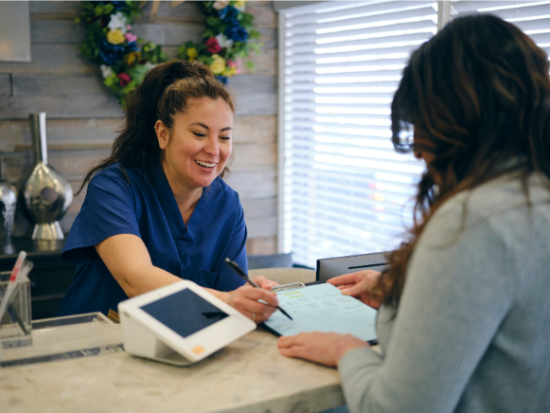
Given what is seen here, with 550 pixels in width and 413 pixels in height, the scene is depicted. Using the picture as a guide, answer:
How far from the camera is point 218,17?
121 inches

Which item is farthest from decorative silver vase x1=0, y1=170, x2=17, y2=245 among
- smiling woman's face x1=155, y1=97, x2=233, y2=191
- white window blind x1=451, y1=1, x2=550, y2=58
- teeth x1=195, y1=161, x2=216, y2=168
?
white window blind x1=451, y1=1, x2=550, y2=58

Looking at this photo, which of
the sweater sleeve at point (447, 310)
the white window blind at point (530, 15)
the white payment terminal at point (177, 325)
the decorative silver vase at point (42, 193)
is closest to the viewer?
the sweater sleeve at point (447, 310)

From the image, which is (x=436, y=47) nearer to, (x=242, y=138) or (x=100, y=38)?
(x=100, y=38)

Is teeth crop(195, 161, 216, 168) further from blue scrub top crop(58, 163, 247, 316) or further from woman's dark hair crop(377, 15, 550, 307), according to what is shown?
woman's dark hair crop(377, 15, 550, 307)

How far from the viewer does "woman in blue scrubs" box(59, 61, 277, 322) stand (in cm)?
156

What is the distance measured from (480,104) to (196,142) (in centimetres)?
105

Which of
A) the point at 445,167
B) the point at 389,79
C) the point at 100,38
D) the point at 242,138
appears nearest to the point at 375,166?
the point at 389,79

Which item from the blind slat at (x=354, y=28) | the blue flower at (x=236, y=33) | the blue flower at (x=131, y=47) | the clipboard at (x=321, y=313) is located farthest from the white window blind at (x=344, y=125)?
the clipboard at (x=321, y=313)

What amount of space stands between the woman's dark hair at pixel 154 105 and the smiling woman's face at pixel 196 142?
1.2 inches

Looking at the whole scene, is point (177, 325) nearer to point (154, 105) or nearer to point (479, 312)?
point (479, 312)

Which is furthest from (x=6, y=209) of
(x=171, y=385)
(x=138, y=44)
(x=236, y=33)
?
(x=171, y=385)

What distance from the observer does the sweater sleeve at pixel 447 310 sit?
702mm

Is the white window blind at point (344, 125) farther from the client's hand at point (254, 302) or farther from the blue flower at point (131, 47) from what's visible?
the client's hand at point (254, 302)

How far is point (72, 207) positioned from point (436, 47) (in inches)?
101
